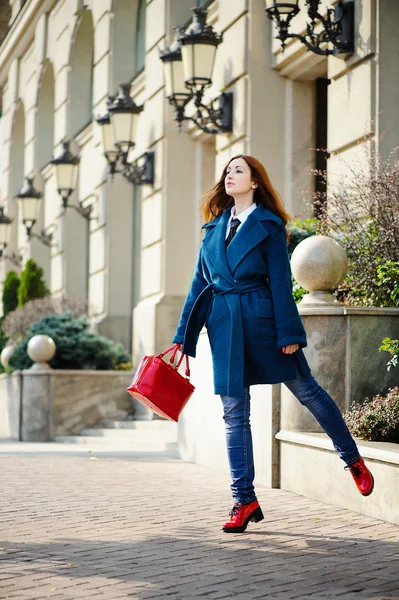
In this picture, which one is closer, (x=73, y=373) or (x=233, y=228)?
(x=233, y=228)

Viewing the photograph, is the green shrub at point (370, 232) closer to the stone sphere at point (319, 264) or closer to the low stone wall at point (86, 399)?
the stone sphere at point (319, 264)

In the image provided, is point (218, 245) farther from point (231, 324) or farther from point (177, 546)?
point (177, 546)

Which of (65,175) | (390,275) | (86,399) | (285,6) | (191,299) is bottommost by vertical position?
(86,399)

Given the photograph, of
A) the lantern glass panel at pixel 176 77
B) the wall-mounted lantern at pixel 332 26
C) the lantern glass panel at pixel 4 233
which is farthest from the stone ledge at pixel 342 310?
the lantern glass panel at pixel 4 233

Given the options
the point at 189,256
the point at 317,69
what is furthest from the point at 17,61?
the point at 317,69

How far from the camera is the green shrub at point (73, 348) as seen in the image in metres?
14.8

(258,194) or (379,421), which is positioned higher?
(258,194)

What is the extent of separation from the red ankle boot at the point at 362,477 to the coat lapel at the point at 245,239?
1231mm

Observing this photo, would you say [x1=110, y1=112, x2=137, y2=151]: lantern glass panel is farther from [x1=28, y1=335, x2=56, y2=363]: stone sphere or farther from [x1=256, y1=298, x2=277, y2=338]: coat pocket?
[x1=256, y1=298, x2=277, y2=338]: coat pocket

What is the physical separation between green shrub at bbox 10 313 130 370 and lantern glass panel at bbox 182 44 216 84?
464 cm

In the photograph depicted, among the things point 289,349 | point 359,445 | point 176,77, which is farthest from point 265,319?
point 176,77

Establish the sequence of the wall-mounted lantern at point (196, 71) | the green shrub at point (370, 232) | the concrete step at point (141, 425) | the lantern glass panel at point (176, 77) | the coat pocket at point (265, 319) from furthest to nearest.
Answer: the concrete step at point (141, 425)
the lantern glass panel at point (176, 77)
the wall-mounted lantern at point (196, 71)
the green shrub at point (370, 232)
the coat pocket at point (265, 319)

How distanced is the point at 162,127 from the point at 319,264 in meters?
8.47

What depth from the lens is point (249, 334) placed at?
17.9 feet
